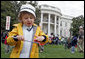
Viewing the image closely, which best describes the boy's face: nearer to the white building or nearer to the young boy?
the young boy

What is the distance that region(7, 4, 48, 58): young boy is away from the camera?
1.97m

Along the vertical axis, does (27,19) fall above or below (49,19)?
below

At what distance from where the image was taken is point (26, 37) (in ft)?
6.70

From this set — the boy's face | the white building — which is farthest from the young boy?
the white building

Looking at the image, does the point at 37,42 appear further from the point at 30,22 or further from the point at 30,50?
the point at 30,22

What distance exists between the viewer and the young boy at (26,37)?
6.46 feet

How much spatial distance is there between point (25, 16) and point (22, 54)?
50 centimetres

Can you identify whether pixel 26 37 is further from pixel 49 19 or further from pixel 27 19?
pixel 49 19

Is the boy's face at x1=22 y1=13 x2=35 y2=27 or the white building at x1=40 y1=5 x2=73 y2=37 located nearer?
the boy's face at x1=22 y1=13 x2=35 y2=27

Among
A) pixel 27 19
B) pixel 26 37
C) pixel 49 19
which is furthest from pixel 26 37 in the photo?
pixel 49 19

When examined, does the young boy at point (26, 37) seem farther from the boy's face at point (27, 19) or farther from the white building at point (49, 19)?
the white building at point (49, 19)

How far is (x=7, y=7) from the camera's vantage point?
65.6 feet

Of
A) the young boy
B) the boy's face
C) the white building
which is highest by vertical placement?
the white building

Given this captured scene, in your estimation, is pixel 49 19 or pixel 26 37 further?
pixel 49 19
